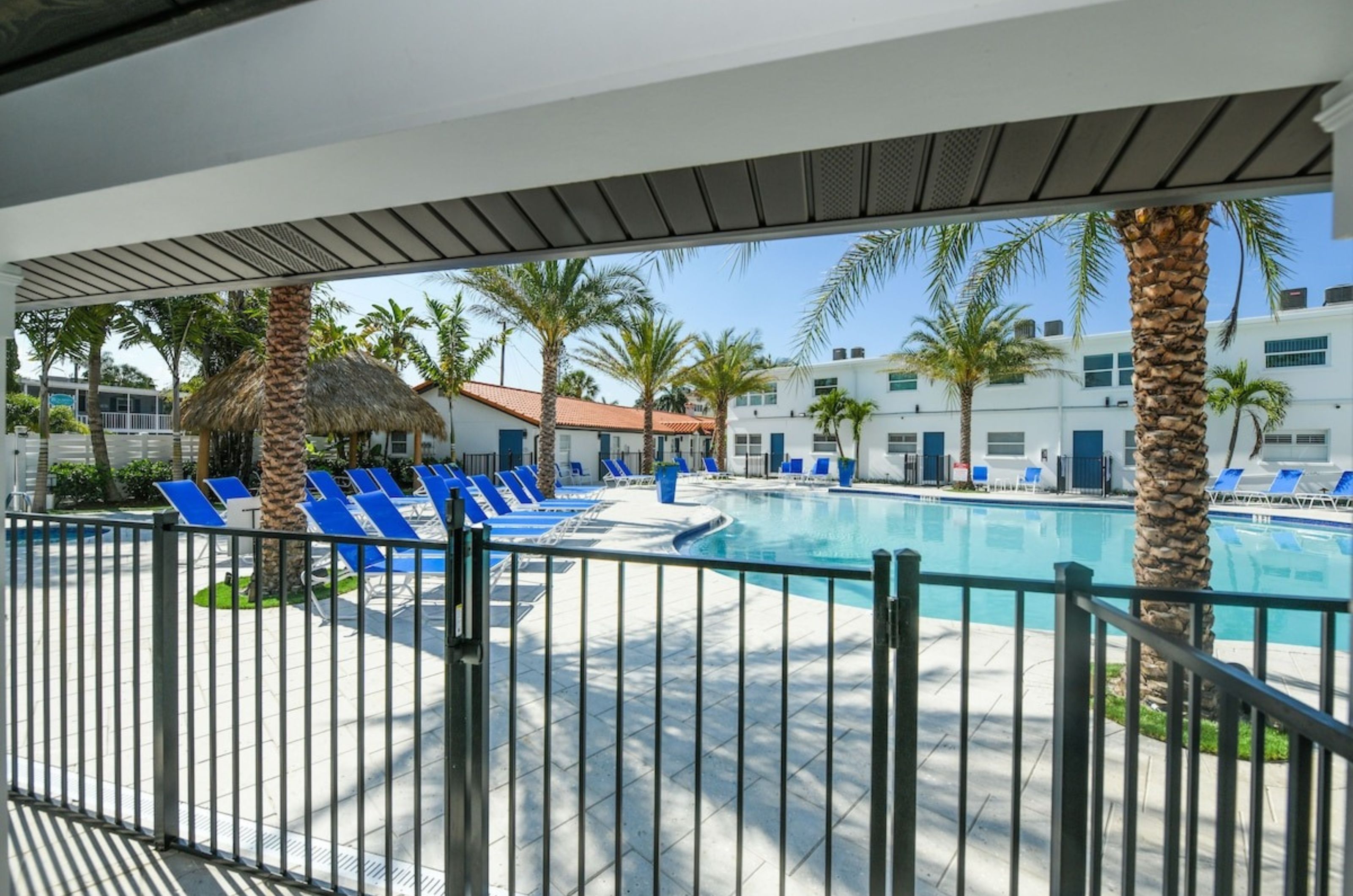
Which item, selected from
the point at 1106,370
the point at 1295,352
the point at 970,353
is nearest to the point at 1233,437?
the point at 1295,352

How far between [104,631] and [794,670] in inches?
238

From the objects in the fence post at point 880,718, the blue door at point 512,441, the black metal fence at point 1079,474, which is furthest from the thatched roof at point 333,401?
the black metal fence at point 1079,474

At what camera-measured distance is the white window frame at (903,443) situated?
2577cm

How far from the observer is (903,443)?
26156mm

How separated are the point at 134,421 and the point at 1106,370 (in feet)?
155

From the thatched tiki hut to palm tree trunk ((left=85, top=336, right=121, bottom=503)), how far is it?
1.68 meters

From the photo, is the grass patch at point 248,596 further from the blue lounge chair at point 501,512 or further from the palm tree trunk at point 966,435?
the palm tree trunk at point 966,435

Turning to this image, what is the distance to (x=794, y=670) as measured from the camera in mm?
4691

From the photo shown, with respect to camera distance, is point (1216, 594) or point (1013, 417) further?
point (1013, 417)

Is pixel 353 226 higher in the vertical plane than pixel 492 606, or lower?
higher

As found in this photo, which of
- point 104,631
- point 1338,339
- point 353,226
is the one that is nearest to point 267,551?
point 104,631

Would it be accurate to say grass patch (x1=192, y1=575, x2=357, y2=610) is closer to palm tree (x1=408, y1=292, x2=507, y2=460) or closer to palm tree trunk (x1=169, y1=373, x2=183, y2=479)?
palm tree trunk (x1=169, y1=373, x2=183, y2=479)

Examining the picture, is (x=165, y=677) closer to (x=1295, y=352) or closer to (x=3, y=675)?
(x=3, y=675)

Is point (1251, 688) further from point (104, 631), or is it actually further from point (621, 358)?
point (621, 358)
